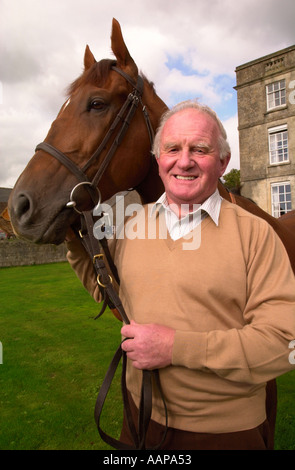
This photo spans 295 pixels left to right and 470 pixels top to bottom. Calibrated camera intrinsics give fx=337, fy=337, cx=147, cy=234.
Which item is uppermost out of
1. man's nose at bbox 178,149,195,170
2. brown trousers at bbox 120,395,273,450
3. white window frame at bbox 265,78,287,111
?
white window frame at bbox 265,78,287,111

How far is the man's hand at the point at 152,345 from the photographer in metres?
1.43

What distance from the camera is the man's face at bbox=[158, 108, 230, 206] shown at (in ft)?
5.31

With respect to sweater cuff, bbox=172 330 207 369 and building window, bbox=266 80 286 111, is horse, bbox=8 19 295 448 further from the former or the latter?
building window, bbox=266 80 286 111

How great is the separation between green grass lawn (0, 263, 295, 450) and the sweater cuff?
268cm

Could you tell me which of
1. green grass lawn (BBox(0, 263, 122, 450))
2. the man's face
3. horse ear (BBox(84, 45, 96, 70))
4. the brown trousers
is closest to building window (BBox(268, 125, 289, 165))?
green grass lawn (BBox(0, 263, 122, 450))

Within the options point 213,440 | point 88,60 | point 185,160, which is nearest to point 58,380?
point 213,440

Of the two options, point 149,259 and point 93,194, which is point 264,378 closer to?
point 149,259

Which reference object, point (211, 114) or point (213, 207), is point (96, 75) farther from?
point (213, 207)

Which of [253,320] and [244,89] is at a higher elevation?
[244,89]

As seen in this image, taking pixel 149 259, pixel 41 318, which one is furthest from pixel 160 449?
pixel 41 318

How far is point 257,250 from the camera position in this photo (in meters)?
1.48

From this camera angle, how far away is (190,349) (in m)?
1.39

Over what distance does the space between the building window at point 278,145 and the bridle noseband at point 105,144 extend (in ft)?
62.9

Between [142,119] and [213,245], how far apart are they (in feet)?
3.56
